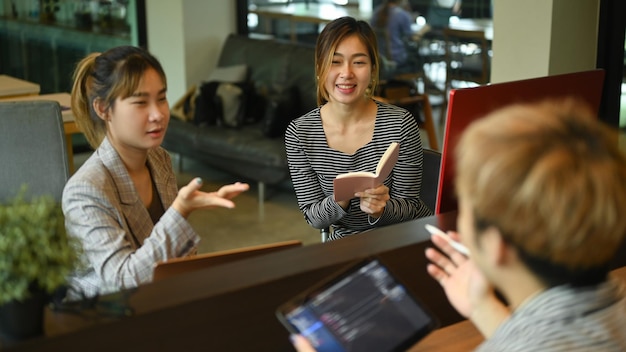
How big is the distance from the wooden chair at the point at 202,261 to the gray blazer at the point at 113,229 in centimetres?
19

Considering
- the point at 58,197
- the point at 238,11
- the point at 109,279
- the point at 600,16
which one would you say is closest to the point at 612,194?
the point at 109,279

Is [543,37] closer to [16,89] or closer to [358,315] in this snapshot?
[16,89]

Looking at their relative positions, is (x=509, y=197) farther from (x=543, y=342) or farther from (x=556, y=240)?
(x=543, y=342)

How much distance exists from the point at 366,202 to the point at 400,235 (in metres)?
0.62

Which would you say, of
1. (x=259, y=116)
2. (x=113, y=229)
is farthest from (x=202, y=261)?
(x=259, y=116)

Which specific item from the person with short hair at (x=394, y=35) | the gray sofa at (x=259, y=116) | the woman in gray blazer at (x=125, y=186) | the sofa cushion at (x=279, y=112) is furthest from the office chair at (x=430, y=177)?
the person with short hair at (x=394, y=35)

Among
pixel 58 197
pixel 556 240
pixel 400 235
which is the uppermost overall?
pixel 556 240

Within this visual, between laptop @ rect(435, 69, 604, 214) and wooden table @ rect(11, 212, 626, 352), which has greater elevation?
laptop @ rect(435, 69, 604, 214)

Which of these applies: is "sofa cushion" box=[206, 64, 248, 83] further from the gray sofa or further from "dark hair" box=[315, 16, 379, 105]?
"dark hair" box=[315, 16, 379, 105]

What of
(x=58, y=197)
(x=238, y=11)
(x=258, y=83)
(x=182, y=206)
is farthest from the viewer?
(x=238, y=11)

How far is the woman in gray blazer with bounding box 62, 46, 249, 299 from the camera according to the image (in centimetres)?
202

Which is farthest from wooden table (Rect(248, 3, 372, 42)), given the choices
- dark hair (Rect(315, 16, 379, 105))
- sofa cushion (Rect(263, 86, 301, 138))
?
dark hair (Rect(315, 16, 379, 105))

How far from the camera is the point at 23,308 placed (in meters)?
1.45

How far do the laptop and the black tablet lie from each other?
605 millimetres
